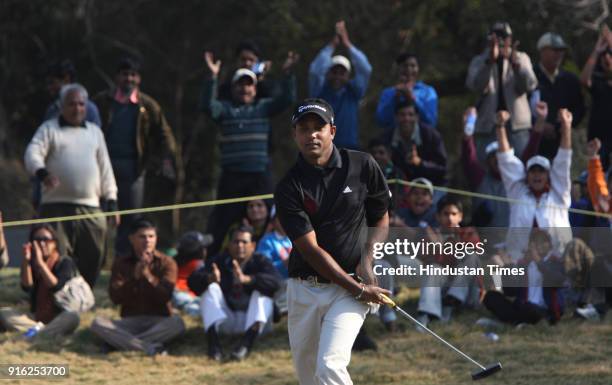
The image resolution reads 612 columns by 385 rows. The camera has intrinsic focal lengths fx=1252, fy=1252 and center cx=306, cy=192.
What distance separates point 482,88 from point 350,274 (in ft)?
16.7

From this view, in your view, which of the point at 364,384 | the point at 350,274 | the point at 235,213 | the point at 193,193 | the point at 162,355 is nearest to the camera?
the point at 350,274

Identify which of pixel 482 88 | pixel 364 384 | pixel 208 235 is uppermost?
pixel 482 88

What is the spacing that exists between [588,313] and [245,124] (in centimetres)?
348

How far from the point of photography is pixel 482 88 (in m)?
11.5

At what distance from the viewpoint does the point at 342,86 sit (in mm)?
11703

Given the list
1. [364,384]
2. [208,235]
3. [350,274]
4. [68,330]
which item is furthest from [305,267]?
[208,235]

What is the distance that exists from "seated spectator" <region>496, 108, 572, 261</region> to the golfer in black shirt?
12.8 feet

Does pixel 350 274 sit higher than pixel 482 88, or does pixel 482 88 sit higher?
pixel 482 88

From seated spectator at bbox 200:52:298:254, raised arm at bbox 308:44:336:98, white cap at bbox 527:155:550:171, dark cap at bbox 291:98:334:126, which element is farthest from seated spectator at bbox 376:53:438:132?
dark cap at bbox 291:98:334:126

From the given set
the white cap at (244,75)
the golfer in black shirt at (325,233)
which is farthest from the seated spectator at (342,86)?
the golfer in black shirt at (325,233)

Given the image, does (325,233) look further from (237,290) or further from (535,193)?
(535,193)

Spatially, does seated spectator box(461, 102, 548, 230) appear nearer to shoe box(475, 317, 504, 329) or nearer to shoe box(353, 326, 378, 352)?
shoe box(475, 317, 504, 329)

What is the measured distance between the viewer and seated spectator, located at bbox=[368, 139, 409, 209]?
37.3 feet

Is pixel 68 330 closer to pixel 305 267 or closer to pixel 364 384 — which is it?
pixel 364 384
